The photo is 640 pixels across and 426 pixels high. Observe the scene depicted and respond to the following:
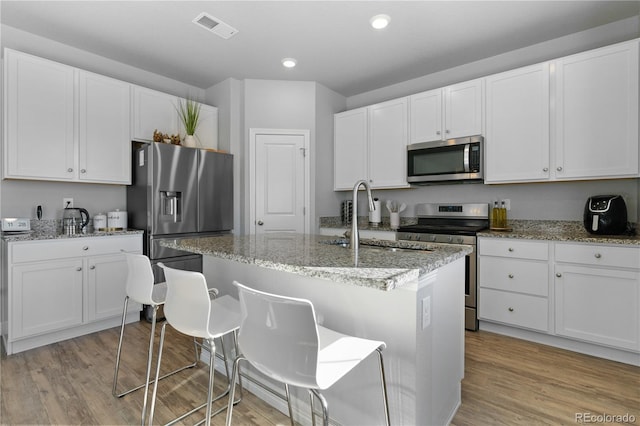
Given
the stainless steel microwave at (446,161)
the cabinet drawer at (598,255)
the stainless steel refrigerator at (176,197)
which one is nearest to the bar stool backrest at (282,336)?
the stainless steel refrigerator at (176,197)

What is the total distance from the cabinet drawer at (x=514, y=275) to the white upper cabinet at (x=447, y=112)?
1.24 m

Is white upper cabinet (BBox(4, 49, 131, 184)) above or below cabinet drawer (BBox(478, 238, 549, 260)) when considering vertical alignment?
above

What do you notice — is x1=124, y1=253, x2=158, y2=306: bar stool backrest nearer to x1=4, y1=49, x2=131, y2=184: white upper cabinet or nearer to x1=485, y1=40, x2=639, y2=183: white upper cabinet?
x1=4, y1=49, x2=131, y2=184: white upper cabinet

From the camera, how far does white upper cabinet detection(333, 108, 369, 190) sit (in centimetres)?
399

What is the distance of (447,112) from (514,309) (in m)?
1.94

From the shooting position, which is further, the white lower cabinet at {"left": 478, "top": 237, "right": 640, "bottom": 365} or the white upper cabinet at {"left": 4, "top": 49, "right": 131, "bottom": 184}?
the white upper cabinet at {"left": 4, "top": 49, "right": 131, "bottom": 184}

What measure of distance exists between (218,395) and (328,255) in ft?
3.79

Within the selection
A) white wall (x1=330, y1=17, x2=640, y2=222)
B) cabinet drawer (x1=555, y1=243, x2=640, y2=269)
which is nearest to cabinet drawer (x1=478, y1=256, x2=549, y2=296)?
cabinet drawer (x1=555, y1=243, x2=640, y2=269)

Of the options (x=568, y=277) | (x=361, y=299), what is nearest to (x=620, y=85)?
(x=568, y=277)

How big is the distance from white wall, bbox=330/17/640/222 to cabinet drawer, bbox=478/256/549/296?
2.22 feet

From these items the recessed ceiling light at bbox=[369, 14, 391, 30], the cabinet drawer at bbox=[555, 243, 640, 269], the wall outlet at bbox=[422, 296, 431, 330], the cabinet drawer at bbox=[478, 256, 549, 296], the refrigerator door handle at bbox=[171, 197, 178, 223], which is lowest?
the cabinet drawer at bbox=[478, 256, 549, 296]

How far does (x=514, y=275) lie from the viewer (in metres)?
2.75

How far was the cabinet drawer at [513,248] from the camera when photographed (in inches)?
103

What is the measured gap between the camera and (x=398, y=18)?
2637mm
